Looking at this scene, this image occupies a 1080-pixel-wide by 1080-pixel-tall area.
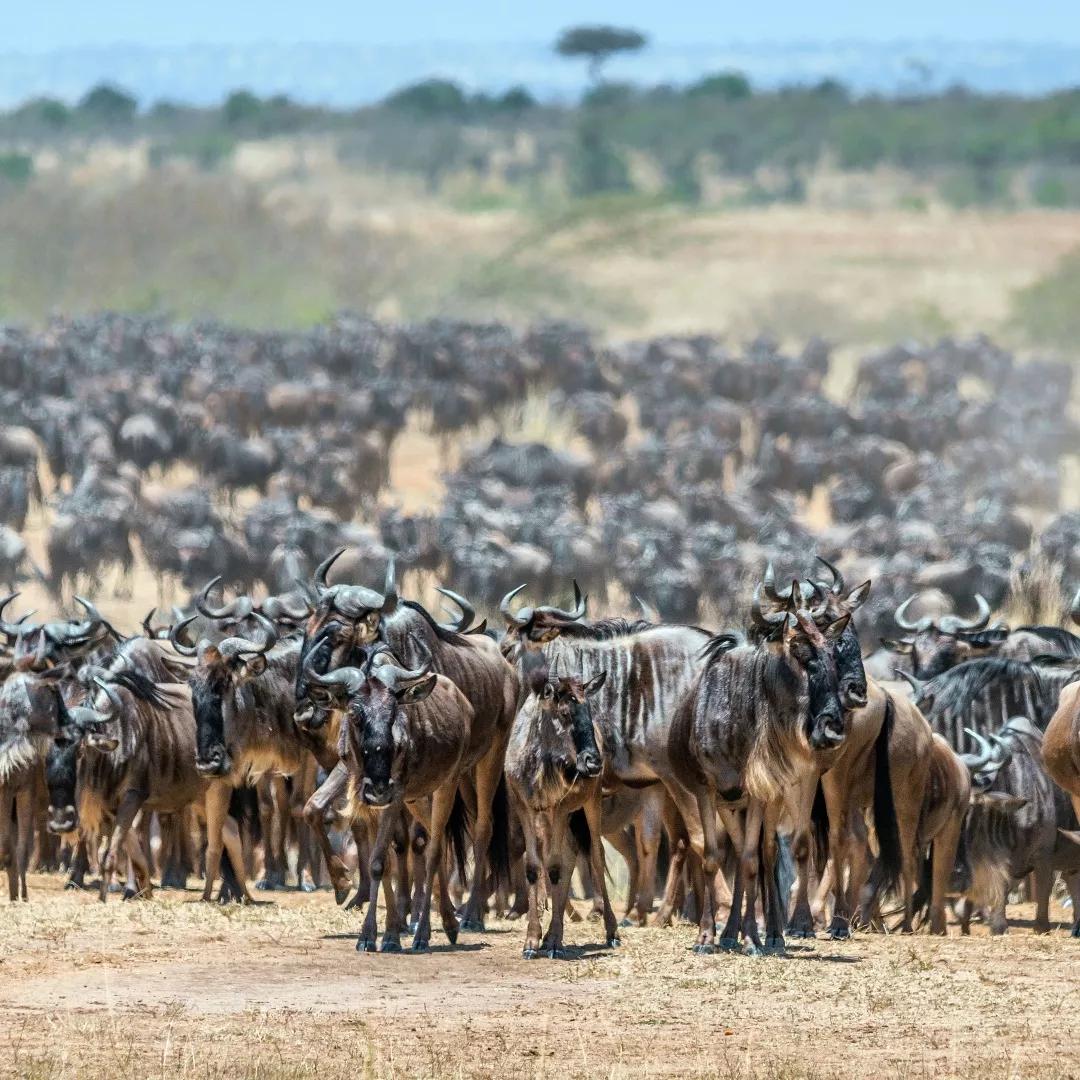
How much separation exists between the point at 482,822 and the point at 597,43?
299 feet

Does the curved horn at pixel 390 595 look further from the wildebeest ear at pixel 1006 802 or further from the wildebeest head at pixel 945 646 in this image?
the wildebeest head at pixel 945 646

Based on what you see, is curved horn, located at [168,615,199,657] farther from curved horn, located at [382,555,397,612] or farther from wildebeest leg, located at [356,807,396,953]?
wildebeest leg, located at [356,807,396,953]

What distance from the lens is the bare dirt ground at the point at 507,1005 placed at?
8578 millimetres

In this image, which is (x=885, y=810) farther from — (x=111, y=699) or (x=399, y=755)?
(x=111, y=699)

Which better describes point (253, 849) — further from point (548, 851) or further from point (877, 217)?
point (877, 217)

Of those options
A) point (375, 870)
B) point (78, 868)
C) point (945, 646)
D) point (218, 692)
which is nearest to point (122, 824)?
point (78, 868)

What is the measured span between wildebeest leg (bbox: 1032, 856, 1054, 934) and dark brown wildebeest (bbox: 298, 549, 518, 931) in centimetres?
306

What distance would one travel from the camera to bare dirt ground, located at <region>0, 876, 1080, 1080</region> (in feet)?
28.1

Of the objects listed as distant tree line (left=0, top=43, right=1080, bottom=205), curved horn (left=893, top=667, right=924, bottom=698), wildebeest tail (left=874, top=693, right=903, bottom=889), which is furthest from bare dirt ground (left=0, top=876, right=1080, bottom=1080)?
distant tree line (left=0, top=43, right=1080, bottom=205)

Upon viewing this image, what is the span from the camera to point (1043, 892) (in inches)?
520

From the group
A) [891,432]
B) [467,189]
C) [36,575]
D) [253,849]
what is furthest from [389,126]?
[253,849]

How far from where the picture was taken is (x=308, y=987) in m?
9.99

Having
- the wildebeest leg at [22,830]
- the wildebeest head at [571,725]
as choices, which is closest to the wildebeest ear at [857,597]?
the wildebeest head at [571,725]

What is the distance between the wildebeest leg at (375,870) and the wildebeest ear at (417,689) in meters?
0.51
